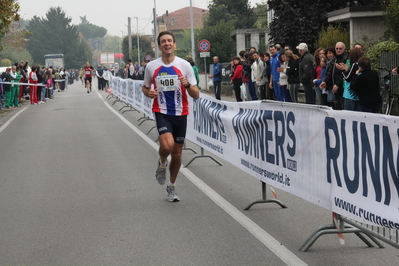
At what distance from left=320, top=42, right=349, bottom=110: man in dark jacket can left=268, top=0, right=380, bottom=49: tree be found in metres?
17.0

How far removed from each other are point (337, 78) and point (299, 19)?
A: 1770 cm

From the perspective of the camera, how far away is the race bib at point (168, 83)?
7.70 meters

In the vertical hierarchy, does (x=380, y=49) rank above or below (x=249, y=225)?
above

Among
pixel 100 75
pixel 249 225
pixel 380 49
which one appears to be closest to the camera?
pixel 249 225

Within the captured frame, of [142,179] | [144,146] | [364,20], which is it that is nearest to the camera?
[142,179]

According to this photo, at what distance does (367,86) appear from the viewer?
1176cm

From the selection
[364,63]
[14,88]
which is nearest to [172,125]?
[364,63]

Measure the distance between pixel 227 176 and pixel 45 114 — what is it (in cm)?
1591

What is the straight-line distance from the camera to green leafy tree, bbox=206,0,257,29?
78600 mm

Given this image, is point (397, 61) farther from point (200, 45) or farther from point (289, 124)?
point (200, 45)

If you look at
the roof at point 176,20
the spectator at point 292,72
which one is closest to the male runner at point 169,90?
the spectator at point 292,72

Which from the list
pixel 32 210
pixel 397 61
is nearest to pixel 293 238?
pixel 32 210

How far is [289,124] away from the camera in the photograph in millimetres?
6602

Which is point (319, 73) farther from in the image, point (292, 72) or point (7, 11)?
point (7, 11)
